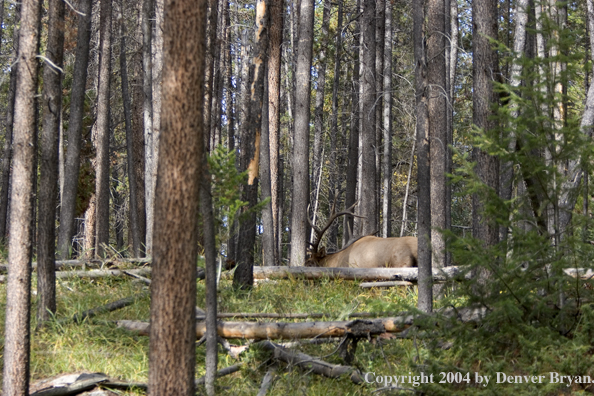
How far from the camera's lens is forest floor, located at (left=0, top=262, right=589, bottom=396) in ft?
16.7

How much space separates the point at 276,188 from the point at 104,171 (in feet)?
16.4

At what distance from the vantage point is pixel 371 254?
11.8 m

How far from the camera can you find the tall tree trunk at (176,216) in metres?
4.82

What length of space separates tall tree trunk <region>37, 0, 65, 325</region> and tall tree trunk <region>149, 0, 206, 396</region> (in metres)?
2.91

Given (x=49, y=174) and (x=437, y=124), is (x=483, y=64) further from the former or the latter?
(x=49, y=174)

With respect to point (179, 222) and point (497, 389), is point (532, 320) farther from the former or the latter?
point (179, 222)

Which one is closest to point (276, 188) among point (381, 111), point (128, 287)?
point (128, 287)

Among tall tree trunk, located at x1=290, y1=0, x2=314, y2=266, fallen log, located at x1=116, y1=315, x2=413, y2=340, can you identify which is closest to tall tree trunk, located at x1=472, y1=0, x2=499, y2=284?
fallen log, located at x1=116, y1=315, x2=413, y2=340

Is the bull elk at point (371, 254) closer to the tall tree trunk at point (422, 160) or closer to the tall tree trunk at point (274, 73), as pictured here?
the tall tree trunk at point (274, 73)

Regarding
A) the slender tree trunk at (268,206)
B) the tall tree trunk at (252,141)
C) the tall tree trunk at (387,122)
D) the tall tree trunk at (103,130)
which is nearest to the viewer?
the tall tree trunk at (252,141)

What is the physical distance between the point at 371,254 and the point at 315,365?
5.81 metres

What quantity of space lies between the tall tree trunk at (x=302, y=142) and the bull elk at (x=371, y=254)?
0.34 m

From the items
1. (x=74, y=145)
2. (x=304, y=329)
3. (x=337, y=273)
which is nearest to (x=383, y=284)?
(x=337, y=273)

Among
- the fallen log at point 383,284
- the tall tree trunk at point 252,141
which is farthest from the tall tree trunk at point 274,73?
the fallen log at point 383,284
